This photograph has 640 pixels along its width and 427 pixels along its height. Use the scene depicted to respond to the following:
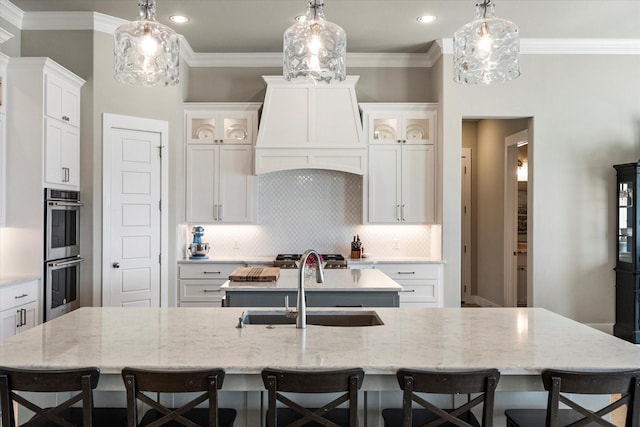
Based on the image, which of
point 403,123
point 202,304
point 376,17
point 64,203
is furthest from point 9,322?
point 403,123

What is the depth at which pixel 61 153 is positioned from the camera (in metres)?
4.21

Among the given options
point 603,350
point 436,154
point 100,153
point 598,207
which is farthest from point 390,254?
point 603,350

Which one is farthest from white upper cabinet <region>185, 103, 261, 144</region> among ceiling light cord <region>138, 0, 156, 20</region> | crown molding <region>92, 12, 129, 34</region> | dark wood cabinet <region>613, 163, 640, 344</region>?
dark wood cabinet <region>613, 163, 640, 344</region>

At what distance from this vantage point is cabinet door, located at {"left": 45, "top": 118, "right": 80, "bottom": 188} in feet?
13.3

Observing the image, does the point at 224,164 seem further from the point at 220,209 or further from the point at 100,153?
the point at 100,153

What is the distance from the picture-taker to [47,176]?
158 inches

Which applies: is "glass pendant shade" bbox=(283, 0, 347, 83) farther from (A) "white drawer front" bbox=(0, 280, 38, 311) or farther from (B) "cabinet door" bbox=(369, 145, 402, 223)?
(B) "cabinet door" bbox=(369, 145, 402, 223)

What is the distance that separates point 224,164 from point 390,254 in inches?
88.2

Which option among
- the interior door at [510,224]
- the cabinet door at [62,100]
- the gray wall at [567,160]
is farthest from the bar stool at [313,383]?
the interior door at [510,224]

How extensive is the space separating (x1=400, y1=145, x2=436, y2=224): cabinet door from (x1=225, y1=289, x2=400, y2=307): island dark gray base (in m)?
2.24

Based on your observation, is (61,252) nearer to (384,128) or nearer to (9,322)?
(9,322)

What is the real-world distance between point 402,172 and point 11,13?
13.6 feet

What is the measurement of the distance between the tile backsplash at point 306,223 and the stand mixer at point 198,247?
0.91 feet

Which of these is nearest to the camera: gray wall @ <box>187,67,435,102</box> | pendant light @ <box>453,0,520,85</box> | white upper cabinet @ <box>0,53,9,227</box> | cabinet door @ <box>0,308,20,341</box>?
pendant light @ <box>453,0,520,85</box>
